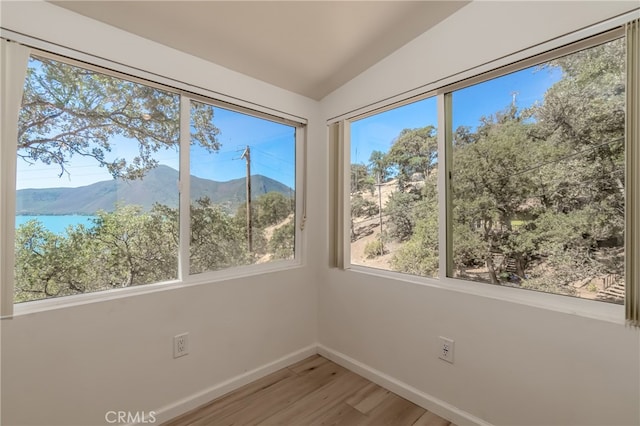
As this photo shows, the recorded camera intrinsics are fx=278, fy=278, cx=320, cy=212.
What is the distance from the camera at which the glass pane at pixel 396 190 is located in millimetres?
2027

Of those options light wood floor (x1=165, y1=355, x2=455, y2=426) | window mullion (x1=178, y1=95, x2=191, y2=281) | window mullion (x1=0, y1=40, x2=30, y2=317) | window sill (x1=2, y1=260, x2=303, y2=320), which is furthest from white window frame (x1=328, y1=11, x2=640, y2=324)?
window mullion (x1=0, y1=40, x2=30, y2=317)

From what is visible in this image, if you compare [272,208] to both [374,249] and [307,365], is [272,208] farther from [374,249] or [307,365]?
[307,365]

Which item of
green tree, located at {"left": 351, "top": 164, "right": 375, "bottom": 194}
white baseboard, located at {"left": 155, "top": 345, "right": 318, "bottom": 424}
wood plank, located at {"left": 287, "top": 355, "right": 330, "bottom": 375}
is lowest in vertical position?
wood plank, located at {"left": 287, "top": 355, "right": 330, "bottom": 375}

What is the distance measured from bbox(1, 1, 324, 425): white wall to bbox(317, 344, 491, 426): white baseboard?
1.29 ft

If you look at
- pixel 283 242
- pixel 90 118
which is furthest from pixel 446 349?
pixel 90 118

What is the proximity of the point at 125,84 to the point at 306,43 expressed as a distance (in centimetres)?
119

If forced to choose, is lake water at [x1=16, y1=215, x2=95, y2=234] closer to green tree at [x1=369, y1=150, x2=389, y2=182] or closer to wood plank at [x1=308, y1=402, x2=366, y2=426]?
wood plank at [x1=308, y1=402, x2=366, y2=426]

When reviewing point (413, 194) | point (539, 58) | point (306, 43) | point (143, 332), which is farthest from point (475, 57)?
point (143, 332)

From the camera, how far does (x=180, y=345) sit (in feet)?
6.04

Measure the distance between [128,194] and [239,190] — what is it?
29.9 inches

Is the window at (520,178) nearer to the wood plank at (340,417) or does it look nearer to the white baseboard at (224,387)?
the wood plank at (340,417)

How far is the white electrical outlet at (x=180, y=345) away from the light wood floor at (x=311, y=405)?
396 millimetres

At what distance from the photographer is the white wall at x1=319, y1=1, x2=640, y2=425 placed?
1305 millimetres

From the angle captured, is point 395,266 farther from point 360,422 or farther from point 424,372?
point 360,422
